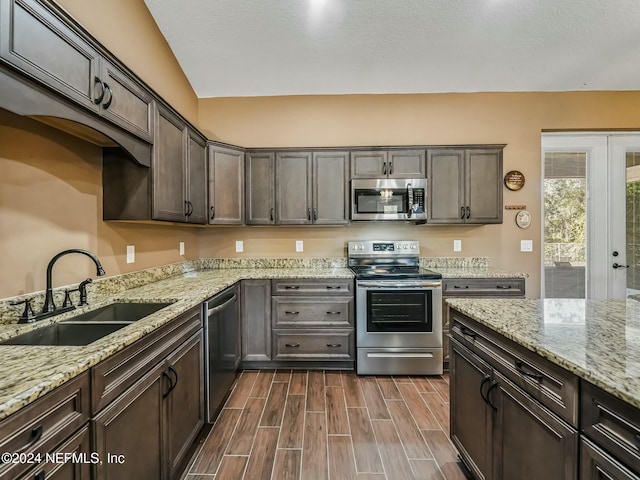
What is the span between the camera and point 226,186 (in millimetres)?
3137

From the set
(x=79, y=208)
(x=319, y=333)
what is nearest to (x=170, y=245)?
(x=79, y=208)

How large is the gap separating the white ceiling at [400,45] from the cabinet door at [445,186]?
2.94 ft

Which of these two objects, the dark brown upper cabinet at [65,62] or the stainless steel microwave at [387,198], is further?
the stainless steel microwave at [387,198]

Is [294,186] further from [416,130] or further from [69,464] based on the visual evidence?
[69,464]

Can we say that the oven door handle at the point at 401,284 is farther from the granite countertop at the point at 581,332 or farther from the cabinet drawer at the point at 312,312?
the granite countertop at the point at 581,332

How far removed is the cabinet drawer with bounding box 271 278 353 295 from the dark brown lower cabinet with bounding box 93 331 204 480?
41.3 inches

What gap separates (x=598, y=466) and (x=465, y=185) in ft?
9.16

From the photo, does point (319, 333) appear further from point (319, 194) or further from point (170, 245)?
point (170, 245)

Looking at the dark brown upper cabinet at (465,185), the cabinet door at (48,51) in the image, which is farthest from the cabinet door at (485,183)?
the cabinet door at (48,51)

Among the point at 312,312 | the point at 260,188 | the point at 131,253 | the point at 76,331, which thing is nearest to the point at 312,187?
the point at 260,188

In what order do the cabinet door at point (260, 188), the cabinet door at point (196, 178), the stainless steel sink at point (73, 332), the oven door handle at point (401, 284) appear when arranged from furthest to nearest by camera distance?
1. the cabinet door at point (260, 188)
2. the oven door handle at point (401, 284)
3. the cabinet door at point (196, 178)
4. the stainless steel sink at point (73, 332)

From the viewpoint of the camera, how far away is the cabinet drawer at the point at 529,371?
932 millimetres

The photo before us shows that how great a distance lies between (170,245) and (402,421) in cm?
257

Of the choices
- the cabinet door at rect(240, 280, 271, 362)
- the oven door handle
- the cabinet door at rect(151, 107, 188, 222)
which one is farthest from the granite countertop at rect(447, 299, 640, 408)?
the cabinet door at rect(151, 107, 188, 222)
